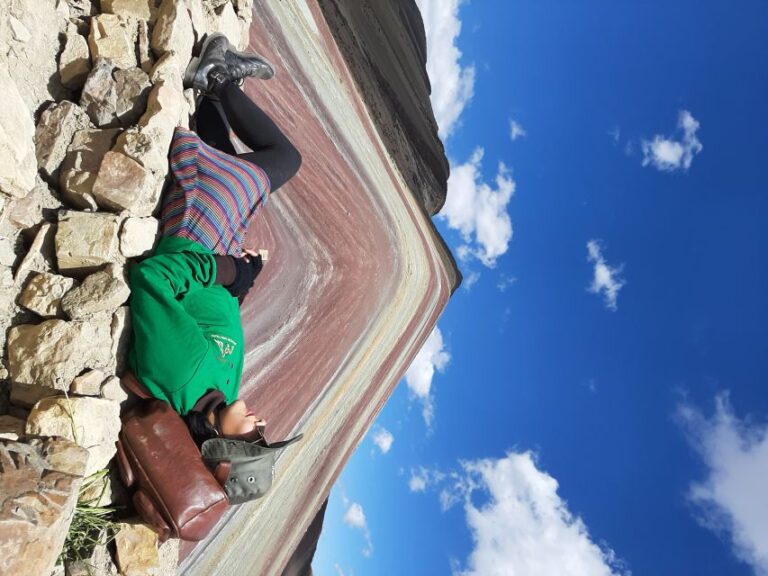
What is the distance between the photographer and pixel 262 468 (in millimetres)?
1309

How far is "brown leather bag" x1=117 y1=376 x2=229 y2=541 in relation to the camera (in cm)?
114

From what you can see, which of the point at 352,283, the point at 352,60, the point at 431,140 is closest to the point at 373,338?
the point at 352,283

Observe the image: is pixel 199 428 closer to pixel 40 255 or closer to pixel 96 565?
pixel 96 565

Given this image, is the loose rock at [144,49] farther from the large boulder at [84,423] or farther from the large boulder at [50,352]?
the large boulder at [84,423]

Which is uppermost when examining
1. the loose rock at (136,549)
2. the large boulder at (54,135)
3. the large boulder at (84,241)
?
the large boulder at (54,135)

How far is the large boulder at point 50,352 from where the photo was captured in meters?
1.06

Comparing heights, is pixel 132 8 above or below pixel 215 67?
below

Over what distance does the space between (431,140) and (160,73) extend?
532 cm

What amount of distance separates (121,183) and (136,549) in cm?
72

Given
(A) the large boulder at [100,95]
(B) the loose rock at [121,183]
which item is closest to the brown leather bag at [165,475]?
(B) the loose rock at [121,183]

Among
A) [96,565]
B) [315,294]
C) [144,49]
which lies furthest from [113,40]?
[315,294]

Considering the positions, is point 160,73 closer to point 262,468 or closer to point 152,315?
point 152,315

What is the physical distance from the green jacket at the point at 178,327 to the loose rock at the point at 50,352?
11 centimetres

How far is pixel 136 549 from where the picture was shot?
3.69ft
